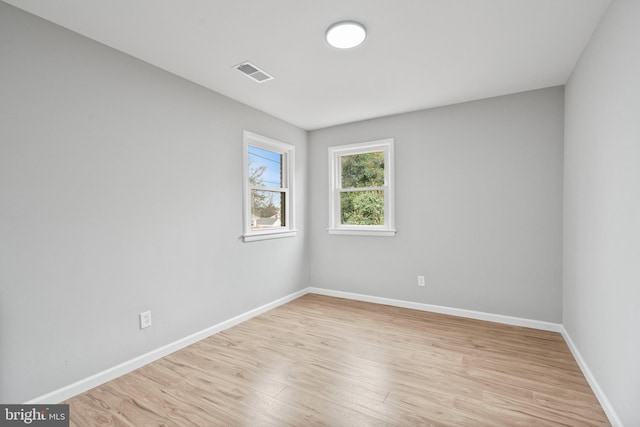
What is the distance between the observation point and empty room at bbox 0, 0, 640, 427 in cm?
180

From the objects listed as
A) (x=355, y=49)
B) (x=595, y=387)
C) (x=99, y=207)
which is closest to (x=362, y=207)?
(x=355, y=49)

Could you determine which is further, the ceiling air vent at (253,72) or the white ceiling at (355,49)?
the ceiling air vent at (253,72)

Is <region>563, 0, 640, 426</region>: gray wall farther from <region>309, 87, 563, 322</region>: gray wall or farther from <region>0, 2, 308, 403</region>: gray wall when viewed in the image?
<region>0, 2, 308, 403</region>: gray wall

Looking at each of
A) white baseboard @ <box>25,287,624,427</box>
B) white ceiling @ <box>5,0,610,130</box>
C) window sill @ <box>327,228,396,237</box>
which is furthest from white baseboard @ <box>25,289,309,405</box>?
white ceiling @ <box>5,0,610,130</box>

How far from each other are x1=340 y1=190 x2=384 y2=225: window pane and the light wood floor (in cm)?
151

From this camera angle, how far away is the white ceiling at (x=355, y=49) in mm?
1848

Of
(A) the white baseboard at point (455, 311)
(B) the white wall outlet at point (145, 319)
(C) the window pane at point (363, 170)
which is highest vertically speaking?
(C) the window pane at point (363, 170)

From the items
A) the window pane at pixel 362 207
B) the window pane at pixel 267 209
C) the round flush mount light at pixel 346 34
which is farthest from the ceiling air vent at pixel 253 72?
the window pane at pixel 362 207

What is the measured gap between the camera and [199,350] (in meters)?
2.70

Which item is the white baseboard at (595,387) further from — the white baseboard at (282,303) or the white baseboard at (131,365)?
the white baseboard at (131,365)

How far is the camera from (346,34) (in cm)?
209

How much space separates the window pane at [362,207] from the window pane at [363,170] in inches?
5.1

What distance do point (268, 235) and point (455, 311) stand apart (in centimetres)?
242

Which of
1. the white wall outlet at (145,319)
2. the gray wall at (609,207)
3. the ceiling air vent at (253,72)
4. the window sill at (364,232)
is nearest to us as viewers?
the gray wall at (609,207)
